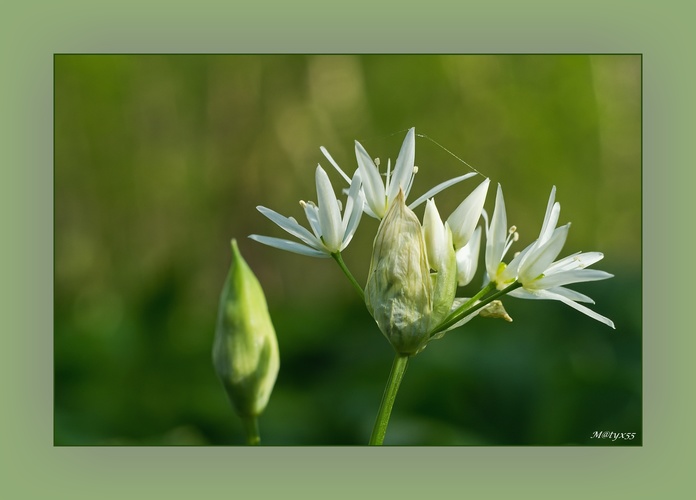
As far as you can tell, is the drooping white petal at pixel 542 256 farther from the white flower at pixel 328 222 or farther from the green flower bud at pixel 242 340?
the green flower bud at pixel 242 340

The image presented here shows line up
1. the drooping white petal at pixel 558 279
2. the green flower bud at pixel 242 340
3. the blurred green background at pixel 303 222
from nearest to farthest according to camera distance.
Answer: the green flower bud at pixel 242 340, the drooping white petal at pixel 558 279, the blurred green background at pixel 303 222

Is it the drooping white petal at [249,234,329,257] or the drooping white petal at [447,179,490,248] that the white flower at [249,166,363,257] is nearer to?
the drooping white petal at [249,234,329,257]

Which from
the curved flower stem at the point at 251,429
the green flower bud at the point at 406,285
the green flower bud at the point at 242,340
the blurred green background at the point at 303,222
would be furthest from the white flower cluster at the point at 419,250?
the blurred green background at the point at 303,222

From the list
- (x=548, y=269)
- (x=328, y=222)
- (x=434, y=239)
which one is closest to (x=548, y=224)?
(x=548, y=269)

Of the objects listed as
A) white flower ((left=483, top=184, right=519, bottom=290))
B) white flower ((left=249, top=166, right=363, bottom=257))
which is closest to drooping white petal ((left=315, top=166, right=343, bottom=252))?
white flower ((left=249, top=166, right=363, bottom=257))
